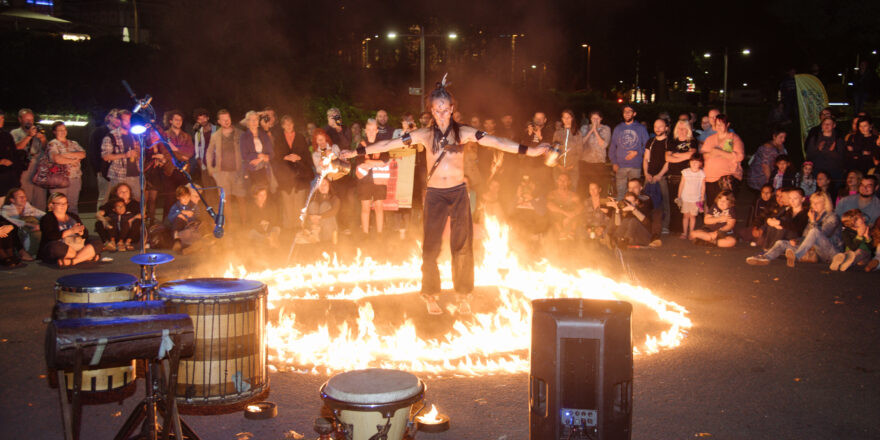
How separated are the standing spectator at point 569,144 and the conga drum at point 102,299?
913 cm

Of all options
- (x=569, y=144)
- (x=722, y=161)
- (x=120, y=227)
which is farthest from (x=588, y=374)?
(x=569, y=144)

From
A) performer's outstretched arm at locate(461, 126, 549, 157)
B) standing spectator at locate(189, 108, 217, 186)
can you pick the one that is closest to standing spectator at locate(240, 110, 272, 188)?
standing spectator at locate(189, 108, 217, 186)

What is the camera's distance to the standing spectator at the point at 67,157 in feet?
39.2

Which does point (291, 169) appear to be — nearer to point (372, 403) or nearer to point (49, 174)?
point (49, 174)

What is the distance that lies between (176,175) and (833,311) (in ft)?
31.0

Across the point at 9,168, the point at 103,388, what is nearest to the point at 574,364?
the point at 103,388

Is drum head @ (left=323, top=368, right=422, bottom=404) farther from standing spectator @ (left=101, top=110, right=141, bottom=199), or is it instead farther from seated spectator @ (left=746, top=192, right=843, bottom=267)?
standing spectator @ (left=101, top=110, right=141, bottom=199)

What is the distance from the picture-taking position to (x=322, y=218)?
1211cm

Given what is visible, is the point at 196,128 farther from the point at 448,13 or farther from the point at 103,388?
the point at 448,13

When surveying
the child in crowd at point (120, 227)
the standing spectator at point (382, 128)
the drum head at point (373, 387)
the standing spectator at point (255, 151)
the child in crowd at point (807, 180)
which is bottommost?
the drum head at point (373, 387)

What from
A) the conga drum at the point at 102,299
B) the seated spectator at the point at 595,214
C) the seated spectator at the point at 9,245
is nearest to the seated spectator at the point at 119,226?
the seated spectator at the point at 9,245

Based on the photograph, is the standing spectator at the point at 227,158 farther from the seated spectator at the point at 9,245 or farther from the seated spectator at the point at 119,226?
the seated spectator at the point at 9,245

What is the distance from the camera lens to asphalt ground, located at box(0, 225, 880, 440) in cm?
495

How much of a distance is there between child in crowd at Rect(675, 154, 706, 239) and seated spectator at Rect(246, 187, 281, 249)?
6.39 metres
